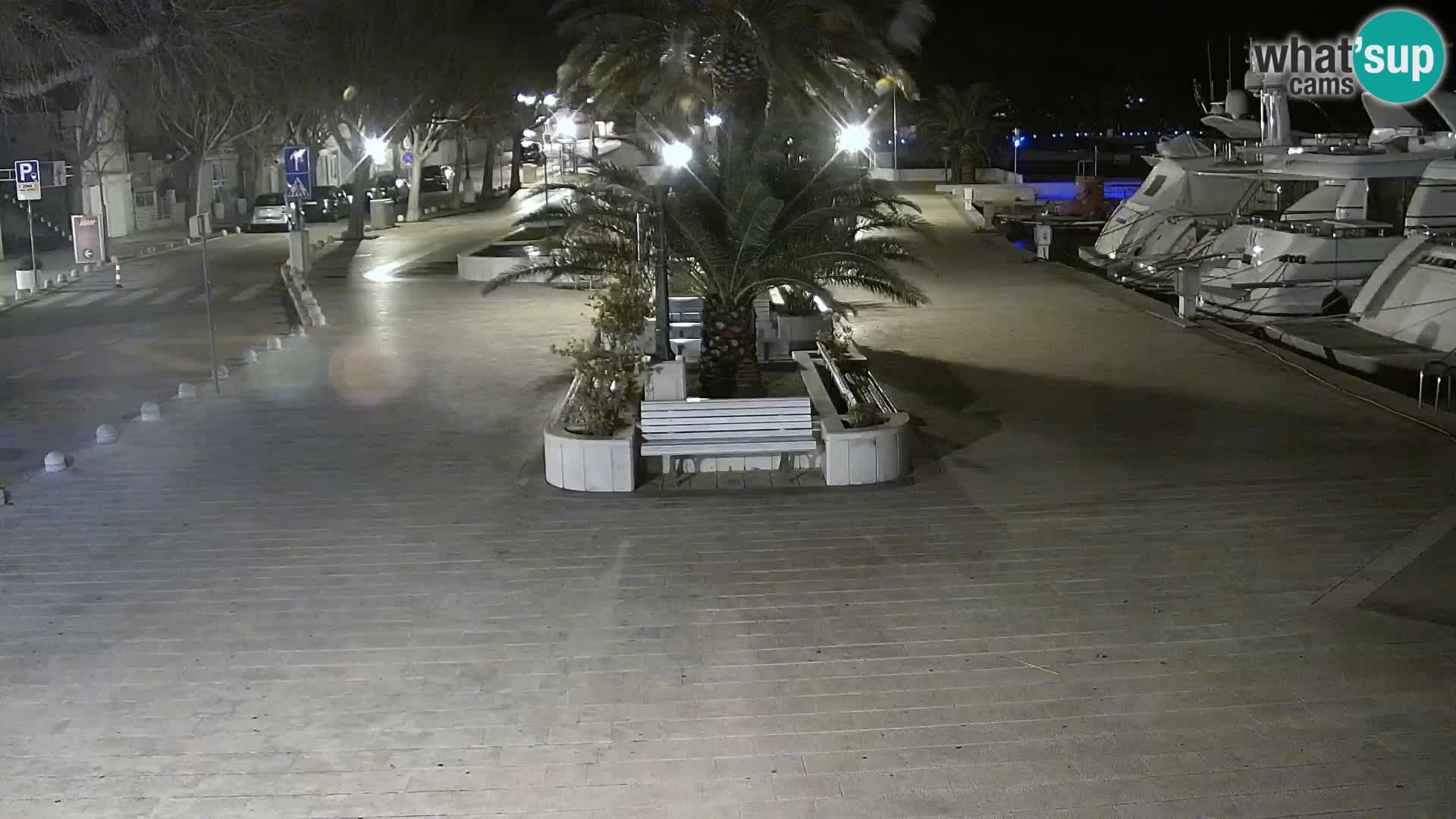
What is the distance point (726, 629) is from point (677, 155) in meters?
6.04

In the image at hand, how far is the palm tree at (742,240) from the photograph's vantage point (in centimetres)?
1327

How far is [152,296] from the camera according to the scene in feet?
90.3

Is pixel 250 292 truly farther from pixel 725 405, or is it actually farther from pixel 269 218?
pixel 725 405

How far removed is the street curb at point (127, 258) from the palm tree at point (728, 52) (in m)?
11.2

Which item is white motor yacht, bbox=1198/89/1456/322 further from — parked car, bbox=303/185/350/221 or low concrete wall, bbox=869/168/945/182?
parked car, bbox=303/185/350/221

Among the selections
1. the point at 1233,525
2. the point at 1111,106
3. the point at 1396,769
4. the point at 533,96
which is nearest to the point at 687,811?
the point at 1396,769

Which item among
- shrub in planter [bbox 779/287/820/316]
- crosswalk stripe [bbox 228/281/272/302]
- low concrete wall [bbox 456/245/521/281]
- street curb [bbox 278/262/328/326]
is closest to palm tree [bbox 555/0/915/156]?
low concrete wall [bbox 456/245/521/281]

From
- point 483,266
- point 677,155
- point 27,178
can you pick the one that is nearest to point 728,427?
point 677,155

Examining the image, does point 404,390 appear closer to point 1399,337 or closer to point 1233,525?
point 1233,525

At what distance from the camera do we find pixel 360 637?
8.29 metres

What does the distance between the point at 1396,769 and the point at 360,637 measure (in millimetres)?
5526

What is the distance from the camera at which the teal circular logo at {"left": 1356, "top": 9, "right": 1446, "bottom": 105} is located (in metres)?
25.8

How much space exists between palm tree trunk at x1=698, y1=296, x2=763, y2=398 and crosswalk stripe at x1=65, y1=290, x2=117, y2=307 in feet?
55.4

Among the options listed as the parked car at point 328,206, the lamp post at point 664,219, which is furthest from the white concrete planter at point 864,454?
the parked car at point 328,206
